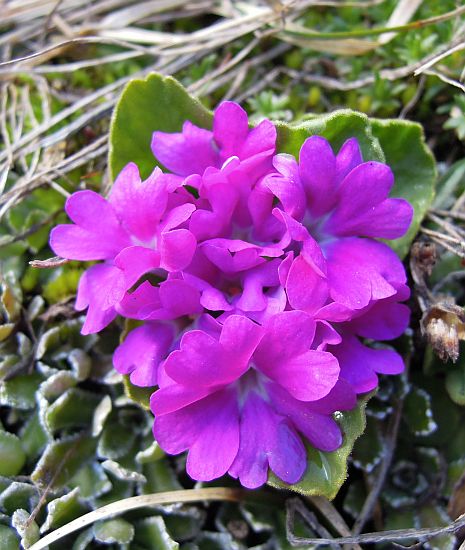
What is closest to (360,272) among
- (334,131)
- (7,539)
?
(334,131)

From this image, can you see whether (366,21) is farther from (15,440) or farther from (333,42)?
(15,440)

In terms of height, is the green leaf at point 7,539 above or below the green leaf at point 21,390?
A: below

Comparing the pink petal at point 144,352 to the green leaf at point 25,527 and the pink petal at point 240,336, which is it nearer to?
the pink petal at point 240,336

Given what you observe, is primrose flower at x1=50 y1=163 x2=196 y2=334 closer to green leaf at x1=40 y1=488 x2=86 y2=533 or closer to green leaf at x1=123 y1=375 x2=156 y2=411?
green leaf at x1=123 y1=375 x2=156 y2=411

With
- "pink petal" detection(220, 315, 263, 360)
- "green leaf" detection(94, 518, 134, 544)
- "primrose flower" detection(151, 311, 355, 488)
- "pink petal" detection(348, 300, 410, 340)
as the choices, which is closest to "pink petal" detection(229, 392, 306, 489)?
"primrose flower" detection(151, 311, 355, 488)

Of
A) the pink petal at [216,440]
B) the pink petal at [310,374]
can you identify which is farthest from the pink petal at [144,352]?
the pink petal at [310,374]

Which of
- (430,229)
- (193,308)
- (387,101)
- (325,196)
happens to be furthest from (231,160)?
(387,101)
